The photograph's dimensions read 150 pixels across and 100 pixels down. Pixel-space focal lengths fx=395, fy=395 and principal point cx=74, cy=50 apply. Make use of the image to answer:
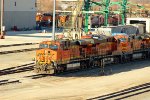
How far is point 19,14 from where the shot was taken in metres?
70.1

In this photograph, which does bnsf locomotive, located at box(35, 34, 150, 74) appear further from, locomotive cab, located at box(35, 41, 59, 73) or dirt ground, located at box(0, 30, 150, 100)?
dirt ground, located at box(0, 30, 150, 100)

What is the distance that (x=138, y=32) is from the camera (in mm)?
38062

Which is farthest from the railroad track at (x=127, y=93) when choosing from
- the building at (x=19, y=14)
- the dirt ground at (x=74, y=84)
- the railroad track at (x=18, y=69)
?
the building at (x=19, y=14)

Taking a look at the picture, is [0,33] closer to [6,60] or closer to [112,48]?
[6,60]

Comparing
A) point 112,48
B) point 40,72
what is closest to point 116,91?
point 40,72

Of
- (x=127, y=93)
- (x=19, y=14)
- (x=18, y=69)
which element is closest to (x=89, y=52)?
(x=18, y=69)

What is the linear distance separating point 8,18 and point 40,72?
1634 inches

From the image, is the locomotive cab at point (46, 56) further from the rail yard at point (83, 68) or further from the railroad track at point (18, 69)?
the railroad track at point (18, 69)

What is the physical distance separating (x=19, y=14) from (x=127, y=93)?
5050 centimetres

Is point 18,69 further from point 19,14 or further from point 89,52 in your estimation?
point 19,14

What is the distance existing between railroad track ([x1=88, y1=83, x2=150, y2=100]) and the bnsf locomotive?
6.20 meters

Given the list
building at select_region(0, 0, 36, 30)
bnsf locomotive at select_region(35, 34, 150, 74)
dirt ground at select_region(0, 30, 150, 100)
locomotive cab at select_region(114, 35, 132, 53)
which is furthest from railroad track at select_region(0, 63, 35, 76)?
building at select_region(0, 0, 36, 30)

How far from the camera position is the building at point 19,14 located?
220 ft

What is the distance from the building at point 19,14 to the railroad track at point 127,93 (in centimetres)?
4606
